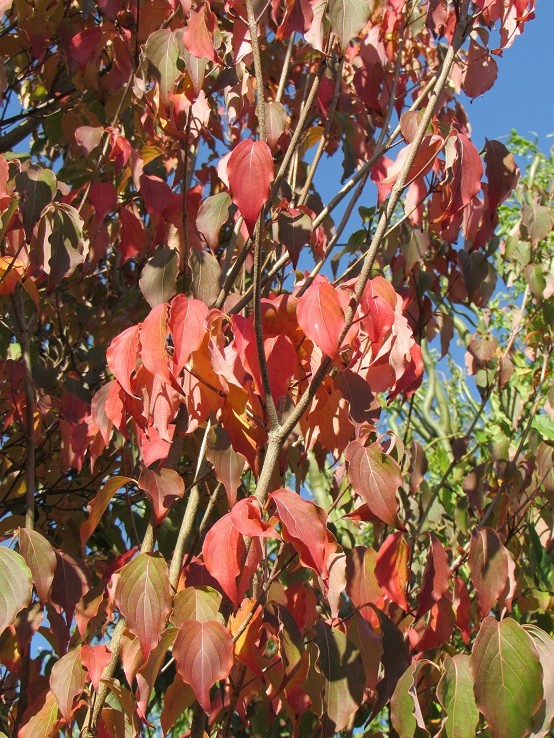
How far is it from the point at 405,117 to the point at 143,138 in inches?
41.1

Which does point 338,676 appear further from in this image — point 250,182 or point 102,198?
point 102,198

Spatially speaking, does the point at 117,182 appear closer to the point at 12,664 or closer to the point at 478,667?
the point at 12,664

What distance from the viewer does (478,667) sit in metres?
1.23

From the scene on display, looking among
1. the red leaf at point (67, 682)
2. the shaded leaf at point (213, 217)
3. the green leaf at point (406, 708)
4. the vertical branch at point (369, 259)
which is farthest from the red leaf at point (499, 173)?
the red leaf at point (67, 682)

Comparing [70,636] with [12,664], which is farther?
[12,664]

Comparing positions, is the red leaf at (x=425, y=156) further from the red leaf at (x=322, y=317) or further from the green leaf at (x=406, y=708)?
the green leaf at (x=406, y=708)

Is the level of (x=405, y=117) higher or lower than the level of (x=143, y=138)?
lower

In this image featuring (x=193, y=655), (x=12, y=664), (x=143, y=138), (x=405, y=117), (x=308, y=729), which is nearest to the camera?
(x=193, y=655)

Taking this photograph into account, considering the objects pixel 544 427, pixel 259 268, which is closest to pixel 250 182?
pixel 259 268

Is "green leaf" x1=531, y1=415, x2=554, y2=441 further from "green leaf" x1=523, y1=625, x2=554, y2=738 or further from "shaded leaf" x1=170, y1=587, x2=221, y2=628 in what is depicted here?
"shaded leaf" x1=170, y1=587, x2=221, y2=628

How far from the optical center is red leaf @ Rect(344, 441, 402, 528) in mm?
1264

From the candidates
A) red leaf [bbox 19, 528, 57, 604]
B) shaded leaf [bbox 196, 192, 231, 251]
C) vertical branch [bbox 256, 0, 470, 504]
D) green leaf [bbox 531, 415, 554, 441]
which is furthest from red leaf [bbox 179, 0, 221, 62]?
green leaf [bbox 531, 415, 554, 441]

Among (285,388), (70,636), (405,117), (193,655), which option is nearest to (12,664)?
(70,636)

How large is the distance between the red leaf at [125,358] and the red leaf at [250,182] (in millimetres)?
229
